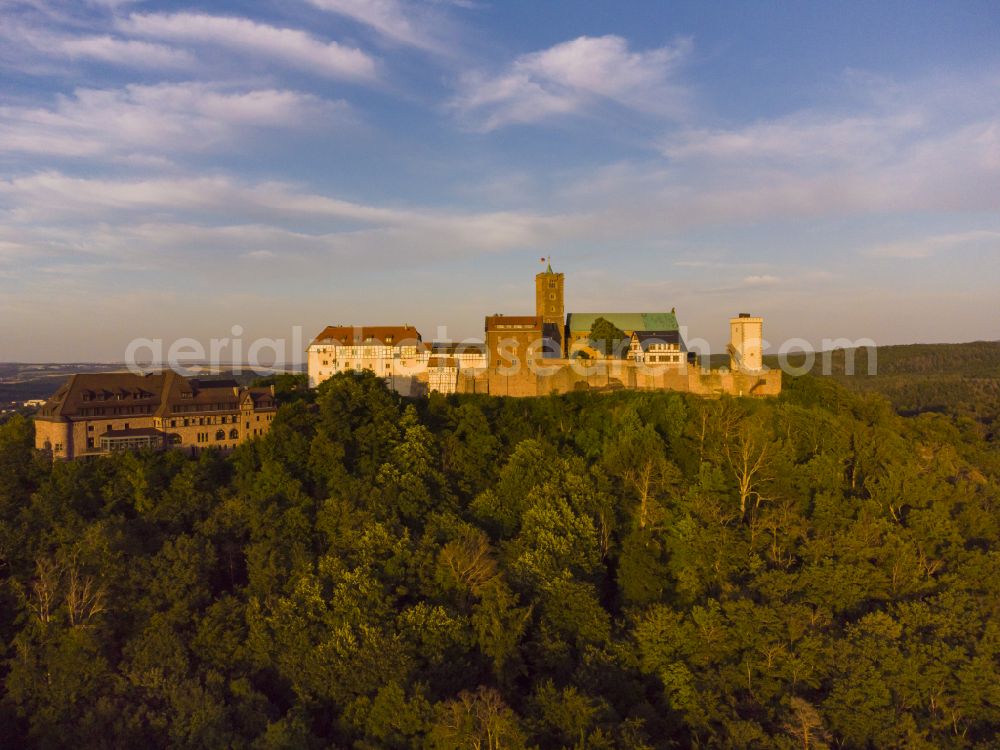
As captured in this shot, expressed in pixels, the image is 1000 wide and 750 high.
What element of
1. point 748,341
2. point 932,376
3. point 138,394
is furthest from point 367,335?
point 932,376

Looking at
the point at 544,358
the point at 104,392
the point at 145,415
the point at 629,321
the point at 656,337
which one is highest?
the point at 629,321

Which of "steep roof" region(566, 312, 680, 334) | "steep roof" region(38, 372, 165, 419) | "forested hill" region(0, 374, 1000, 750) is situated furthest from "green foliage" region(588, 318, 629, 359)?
"steep roof" region(38, 372, 165, 419)

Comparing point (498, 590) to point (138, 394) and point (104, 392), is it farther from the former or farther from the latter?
point (104, 392)

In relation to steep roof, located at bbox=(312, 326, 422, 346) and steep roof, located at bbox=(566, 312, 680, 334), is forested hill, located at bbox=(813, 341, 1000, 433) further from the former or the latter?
steep roof, located at bbox=(312, 326, 422, 346)

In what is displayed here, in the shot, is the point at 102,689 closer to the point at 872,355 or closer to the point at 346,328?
the point at 346,328

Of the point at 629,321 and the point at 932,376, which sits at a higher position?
the point at 629,321

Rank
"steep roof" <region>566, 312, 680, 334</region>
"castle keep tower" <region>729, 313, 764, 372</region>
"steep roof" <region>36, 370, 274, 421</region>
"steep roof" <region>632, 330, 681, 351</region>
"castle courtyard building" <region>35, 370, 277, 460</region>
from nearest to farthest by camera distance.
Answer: "castle courtyard building" <region>35, 370, 277, 460</region> → "steep roof" <region>36, 370, 274, 421</region> → "castle keep tower" <region>729, 313, 764, 372</region> → "steep roof" <region>632, 330, 681, 351</region> → "steep roof" <region>566, 312, 680, 334</region>

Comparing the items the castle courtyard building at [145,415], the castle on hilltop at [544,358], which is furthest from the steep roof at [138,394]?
the castle on hilltop at [544,358]
